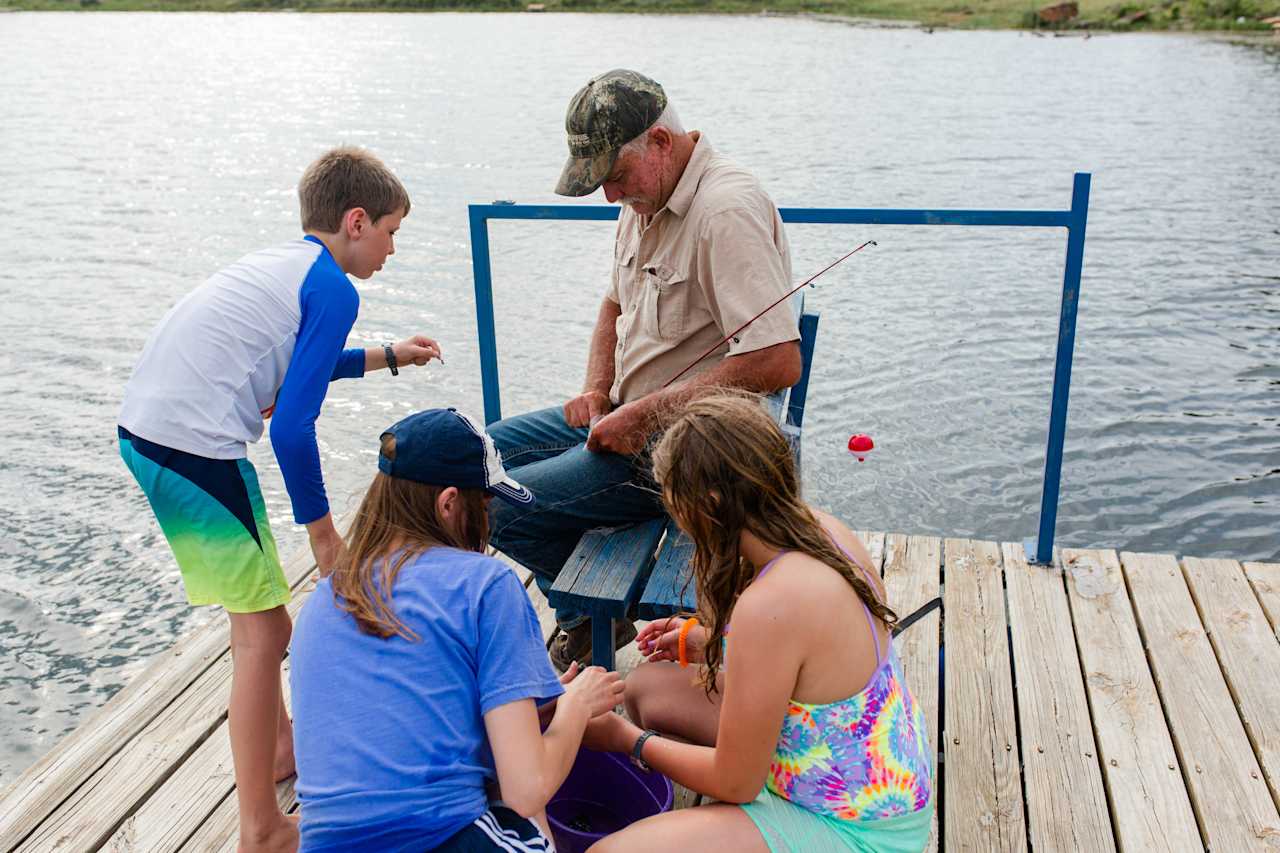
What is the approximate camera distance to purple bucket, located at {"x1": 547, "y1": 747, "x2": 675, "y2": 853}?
211 centimetres

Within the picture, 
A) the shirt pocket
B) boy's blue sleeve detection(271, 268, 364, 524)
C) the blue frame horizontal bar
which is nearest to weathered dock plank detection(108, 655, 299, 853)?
boy's blue sleeve detection(271, 268, 364, 524)

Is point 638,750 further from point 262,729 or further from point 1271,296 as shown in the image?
point 1271,296

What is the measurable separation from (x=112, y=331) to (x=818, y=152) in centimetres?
889

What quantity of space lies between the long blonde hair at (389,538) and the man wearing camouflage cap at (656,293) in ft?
2.13

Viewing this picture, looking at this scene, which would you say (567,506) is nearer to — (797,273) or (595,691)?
(595,691)

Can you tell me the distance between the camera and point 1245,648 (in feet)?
9.49

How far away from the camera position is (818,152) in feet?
45.1

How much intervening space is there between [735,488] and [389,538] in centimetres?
55

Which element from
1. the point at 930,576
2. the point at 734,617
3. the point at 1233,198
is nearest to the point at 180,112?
the point at 1233,198

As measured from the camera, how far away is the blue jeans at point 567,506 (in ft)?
8.19

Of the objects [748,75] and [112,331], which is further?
[748,75]

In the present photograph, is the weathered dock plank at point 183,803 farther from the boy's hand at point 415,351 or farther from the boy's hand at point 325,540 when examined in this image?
the boy's hand at point 415,351

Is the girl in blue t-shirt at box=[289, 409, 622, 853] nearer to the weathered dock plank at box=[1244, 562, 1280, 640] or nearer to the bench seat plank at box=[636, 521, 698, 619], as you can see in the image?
the bench seat plank at box=[636, 521, 698, 619]

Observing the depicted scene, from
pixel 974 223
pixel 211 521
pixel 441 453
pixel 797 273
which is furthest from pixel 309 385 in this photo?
pixel 797 273
